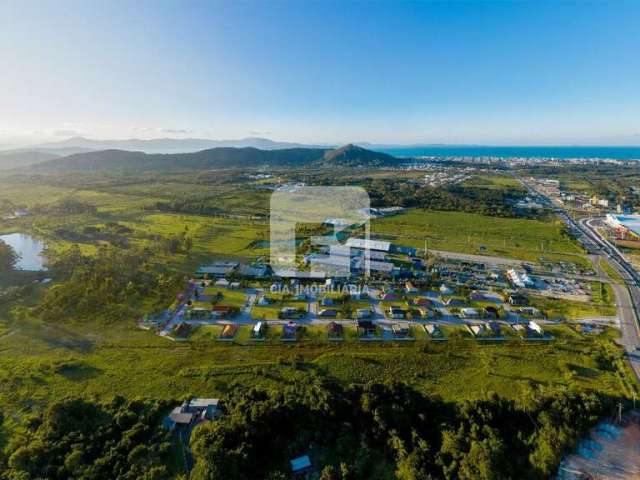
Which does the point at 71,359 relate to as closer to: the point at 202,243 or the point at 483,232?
the point at 202,243

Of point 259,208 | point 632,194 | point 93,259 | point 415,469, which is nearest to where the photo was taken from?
point 415,469

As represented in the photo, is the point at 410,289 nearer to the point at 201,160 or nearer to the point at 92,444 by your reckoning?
the point at 92,444

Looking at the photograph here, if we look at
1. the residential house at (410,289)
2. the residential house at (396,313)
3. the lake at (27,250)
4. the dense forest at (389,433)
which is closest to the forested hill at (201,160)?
the lake at (27,250)

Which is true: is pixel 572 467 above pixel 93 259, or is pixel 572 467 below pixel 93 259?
below

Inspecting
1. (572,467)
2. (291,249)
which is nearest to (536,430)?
(572,467)

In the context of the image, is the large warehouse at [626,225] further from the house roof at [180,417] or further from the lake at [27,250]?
the lake at [27,250]
